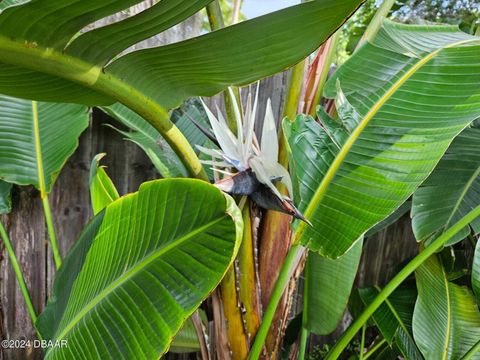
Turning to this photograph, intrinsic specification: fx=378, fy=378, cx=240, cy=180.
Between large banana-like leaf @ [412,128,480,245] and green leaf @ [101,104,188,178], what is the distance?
0.59 m

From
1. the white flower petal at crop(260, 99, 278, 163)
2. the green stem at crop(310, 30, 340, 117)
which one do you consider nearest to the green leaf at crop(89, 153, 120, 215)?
the white flower petal at crop(260, 99, 278, 163)

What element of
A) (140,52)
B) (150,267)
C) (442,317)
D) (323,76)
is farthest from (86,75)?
(442,317)

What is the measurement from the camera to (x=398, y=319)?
0.99 meters

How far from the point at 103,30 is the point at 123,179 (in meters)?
0.87

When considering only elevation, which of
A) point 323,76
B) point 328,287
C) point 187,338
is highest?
point 323,76

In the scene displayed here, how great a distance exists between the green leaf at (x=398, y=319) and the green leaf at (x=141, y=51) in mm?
820

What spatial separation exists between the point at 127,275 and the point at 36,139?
2.05 feet

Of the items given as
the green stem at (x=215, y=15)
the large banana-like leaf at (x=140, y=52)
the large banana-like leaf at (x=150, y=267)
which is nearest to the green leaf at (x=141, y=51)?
the large banana-like leaf at (x=140, y=52)

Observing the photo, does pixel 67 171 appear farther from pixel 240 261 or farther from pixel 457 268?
pixel 457 268

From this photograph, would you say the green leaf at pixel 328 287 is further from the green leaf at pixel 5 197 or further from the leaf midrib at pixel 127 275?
the green leaf at pixel 5 197

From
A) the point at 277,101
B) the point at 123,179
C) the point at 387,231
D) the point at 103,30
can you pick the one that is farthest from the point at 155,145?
the point at 387,231

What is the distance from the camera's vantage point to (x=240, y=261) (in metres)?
0.72

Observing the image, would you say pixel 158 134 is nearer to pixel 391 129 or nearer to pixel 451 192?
pixel 391 129

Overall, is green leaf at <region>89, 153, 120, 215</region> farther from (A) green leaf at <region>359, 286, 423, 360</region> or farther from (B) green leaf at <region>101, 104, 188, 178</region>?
(A) green leaf at <region>359, 286, 423, 360</region>
